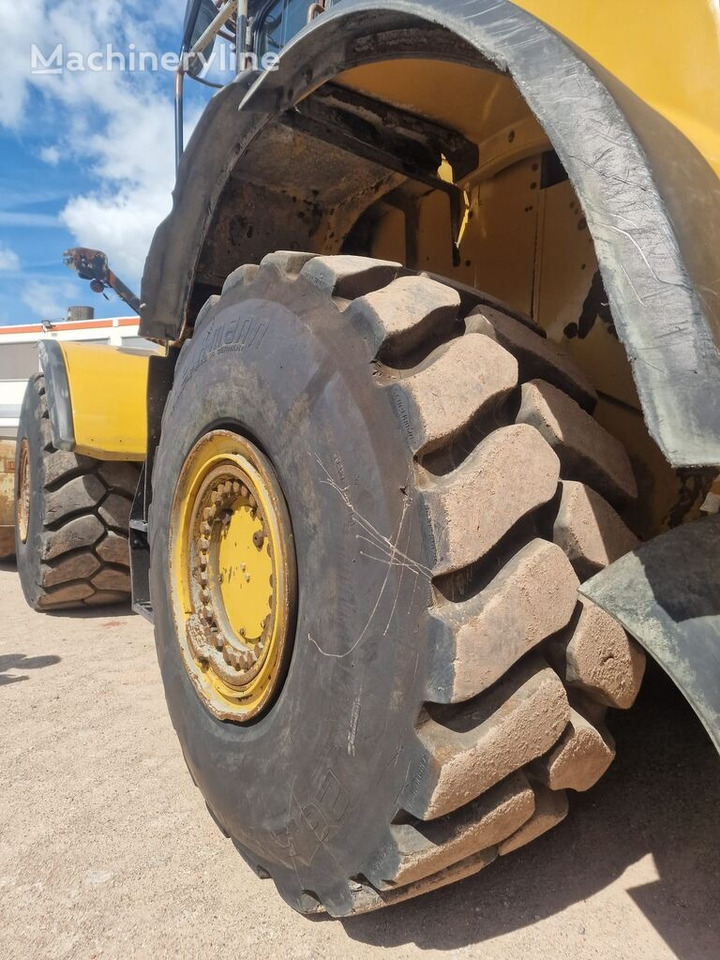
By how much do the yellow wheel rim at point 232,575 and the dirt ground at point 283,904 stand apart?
13.9 inches

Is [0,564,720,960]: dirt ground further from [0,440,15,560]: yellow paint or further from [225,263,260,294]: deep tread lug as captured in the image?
[0,440,15,560]: yellow paint

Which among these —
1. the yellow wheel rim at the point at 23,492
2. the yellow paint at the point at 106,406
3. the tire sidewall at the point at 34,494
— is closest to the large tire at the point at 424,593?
the yellow paint at the point at 106,406

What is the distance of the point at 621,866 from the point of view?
56.8 inches

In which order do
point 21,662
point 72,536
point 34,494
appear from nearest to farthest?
point 21,662
point 72,536
point 34,494

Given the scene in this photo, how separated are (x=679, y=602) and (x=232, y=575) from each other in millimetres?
1042

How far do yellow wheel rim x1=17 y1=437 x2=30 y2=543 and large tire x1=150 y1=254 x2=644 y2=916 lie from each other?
10.0 feet

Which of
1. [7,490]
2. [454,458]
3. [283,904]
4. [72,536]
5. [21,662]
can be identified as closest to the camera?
[454,458]

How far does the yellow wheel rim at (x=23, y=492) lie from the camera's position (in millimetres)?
3997

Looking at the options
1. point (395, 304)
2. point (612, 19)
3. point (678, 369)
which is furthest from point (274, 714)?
point (612, 19)

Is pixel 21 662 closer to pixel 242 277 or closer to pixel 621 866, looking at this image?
pixel 242 277

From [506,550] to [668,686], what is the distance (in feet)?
3.94

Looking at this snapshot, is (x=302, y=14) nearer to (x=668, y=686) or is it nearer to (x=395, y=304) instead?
(x=395, y=304)

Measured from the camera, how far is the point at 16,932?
4.39ft

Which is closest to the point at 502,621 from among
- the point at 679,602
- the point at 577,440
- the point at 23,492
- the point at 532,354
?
the point at 679,602
